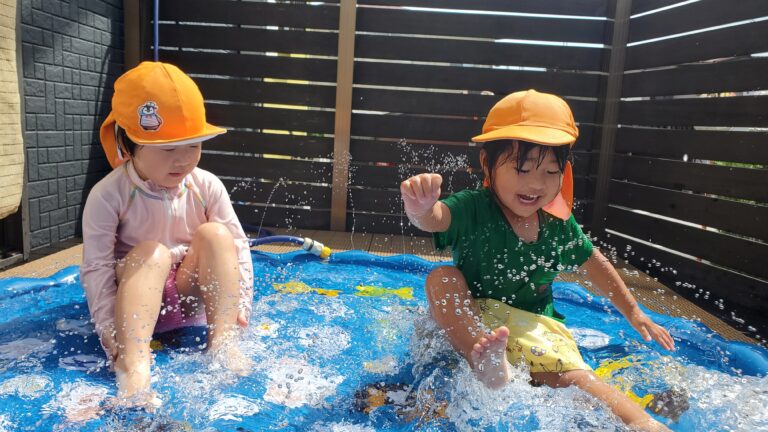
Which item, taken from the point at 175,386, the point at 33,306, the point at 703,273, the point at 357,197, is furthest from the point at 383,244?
the point at 175,386

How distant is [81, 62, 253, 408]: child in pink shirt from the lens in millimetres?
1812

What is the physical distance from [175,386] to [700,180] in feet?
10.9

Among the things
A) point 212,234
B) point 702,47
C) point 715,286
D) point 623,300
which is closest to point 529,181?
point 623,300

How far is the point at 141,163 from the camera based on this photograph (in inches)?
77.8

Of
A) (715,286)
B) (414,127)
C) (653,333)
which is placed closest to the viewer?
(653,333)

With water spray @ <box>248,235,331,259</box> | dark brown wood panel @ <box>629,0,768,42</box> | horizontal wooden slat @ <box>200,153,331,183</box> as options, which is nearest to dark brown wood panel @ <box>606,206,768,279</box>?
dark brown wood panel @ <box>629,0,768,42</box>

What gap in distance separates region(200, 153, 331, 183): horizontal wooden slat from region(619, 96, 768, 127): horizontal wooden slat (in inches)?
96.3

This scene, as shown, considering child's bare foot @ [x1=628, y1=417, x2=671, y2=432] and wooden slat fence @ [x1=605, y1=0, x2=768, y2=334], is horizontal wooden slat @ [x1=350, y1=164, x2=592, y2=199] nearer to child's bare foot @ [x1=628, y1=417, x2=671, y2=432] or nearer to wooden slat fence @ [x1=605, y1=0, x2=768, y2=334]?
wooden slat fence @ [x1=605, y1=0, x2=768, y2=334]

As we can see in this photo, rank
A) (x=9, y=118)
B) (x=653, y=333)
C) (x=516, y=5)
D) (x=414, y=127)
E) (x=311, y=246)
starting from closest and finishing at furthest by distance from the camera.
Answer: (x=653, y=333) → (x=9, y=118) → (x=311, y=246) → (x=516, y=5) → (x=414, y=127)

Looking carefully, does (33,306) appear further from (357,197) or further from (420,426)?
(357,197)

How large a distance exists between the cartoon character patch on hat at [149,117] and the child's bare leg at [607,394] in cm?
145

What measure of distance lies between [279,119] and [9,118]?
6.96ft

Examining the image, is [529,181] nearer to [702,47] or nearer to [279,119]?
[702,47]

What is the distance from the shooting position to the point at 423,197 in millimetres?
1647
